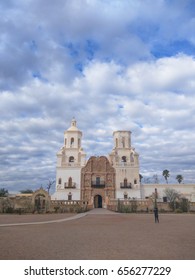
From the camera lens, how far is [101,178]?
48438 millimetres

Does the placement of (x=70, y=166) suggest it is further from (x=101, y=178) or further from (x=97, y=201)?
(x=97, y=201)

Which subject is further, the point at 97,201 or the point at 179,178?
the point at 179,178

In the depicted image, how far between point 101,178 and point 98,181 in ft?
2.71

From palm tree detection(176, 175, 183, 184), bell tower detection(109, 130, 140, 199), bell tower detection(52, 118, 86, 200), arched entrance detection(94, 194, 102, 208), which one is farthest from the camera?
palm tree detection(176, 175, 183, 184)

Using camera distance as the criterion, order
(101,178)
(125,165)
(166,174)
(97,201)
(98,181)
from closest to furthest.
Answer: (97,201) < (98,181) < (101,178) < (125,165) < (166,174)

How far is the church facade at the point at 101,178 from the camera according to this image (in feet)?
154

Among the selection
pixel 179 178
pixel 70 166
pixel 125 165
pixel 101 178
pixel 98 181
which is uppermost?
pixel 125 165

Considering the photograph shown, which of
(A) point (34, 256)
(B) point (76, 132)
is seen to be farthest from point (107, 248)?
(B) point (76, 132)

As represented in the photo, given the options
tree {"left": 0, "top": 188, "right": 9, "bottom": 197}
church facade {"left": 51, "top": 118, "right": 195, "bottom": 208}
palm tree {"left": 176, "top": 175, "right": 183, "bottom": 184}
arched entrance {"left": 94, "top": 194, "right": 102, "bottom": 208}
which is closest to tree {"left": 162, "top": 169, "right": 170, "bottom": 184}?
palm tree {"left": 176, "top": 175, "right": 183, "bottom": 184}

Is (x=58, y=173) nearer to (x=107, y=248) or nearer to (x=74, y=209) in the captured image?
(x=74, y=209)

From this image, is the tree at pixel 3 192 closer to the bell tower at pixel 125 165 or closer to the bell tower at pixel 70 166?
the bell tower at pixel 70 166

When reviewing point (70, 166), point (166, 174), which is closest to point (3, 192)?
point (70, 166)

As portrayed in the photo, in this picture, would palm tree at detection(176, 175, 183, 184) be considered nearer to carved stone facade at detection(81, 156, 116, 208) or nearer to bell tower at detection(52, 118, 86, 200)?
carved stone facade at detection(81, 156, 116, 208)

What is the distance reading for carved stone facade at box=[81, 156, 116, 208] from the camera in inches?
1848
